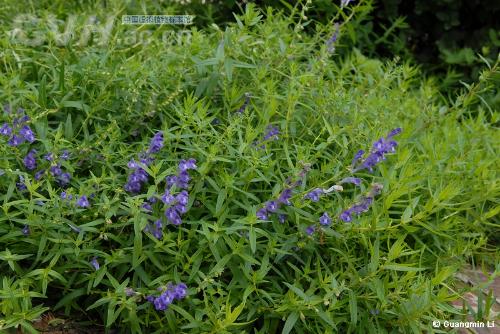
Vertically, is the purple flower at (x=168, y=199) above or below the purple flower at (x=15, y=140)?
below

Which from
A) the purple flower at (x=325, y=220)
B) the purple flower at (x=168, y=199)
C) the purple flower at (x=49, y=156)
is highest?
the purple flower at (x=49, y=156)

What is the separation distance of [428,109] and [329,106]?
96 cm

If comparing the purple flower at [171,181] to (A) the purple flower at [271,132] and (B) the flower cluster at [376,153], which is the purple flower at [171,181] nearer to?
(A) the purple flower at [271,132]

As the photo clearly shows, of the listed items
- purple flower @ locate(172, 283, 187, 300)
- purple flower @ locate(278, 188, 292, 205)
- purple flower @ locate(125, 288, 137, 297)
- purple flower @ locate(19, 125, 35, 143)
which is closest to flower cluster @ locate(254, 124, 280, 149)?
purple flower @ locate(278, 188, 292, 205)

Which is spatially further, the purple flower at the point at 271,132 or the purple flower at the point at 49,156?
the purple flower at the point at 271,132

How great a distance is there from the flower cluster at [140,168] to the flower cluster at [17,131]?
1.75 ft

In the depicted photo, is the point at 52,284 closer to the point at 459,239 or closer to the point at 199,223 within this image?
the point at 199,223

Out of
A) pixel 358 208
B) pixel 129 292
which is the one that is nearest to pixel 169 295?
pixel 129 292

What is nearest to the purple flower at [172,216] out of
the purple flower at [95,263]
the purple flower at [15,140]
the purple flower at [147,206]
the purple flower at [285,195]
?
the purple flower at [147,206]

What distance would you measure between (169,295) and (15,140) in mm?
1099

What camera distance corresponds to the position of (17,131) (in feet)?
10.6

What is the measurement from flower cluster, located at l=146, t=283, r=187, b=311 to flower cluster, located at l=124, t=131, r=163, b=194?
0.54 m

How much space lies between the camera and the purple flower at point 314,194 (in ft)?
10.1

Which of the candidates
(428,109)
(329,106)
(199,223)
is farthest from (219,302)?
(428,109)
